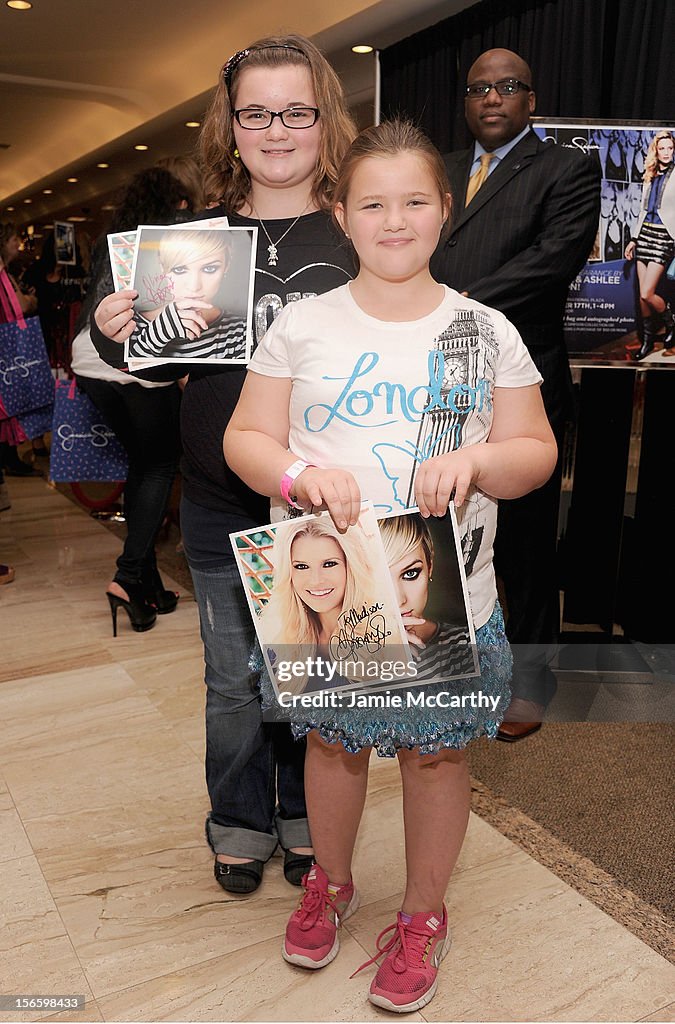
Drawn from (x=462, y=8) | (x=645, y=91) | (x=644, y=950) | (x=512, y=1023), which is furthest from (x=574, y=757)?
(x=462, y=8)

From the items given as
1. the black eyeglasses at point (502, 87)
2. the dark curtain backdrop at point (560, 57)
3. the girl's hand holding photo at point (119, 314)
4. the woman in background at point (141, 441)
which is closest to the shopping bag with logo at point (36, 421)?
the woman in background at point (141, 441)

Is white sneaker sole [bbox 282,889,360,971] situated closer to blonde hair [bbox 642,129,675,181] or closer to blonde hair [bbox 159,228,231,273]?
blonde hair [bbox 159,228,231,273]

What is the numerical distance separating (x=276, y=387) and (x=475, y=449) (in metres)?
0.30

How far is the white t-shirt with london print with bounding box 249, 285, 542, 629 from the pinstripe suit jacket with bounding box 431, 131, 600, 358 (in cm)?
102

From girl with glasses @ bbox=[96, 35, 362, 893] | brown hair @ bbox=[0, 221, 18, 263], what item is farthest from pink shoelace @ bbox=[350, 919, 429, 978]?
brown hair @ bbox=[0, 221, 18, 263]

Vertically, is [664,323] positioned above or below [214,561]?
above

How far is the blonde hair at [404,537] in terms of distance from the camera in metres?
1.06

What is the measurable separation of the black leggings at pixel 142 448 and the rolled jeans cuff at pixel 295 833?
1.53 metres

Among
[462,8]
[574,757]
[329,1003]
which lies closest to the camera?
[329,1003]

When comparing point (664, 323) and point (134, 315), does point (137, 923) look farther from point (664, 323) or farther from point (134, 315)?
point (664, 323)

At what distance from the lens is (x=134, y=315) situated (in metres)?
1.27

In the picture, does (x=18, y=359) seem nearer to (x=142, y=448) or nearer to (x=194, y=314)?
(x=142, y=448)

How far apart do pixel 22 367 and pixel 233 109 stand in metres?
2.25

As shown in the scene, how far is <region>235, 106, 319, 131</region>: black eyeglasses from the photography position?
50.6 inches
